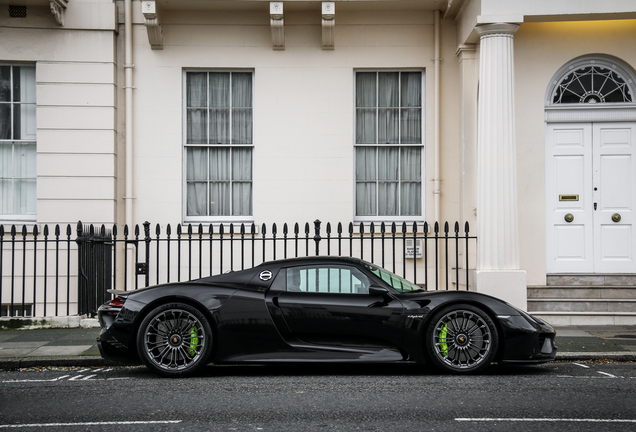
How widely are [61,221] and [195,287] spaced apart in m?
5.52

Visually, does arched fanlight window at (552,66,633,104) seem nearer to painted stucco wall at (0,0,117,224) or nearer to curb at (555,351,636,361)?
curb at (555,351,636,361)

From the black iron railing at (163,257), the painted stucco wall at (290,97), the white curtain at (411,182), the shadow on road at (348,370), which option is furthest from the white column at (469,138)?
the shadow on road at (348,370)

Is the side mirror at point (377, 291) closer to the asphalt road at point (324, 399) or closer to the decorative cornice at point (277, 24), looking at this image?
the asphalt road at point (324, 399)

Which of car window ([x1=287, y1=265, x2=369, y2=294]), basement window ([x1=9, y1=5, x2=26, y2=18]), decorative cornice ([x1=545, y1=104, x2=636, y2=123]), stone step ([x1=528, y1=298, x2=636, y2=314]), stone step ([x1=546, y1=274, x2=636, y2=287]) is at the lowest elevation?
stone step ([x1=528, y1=298, x2=636, y2=314])

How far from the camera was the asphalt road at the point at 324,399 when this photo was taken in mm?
4949

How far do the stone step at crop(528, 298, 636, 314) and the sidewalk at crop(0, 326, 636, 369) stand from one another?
42 cm

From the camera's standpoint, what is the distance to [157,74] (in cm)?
1176

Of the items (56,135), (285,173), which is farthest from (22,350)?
(285,173)

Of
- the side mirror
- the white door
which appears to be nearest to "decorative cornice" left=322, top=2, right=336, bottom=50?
the white door

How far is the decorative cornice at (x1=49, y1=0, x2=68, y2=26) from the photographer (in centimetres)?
1100

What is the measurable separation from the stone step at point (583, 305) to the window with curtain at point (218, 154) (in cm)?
496

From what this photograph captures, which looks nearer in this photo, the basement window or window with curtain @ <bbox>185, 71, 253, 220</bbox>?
the basement window

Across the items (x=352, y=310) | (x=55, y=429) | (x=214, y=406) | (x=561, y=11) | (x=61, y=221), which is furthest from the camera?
(x=61, y=221)

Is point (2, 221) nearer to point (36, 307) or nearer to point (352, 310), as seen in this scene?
point (36, 307)
